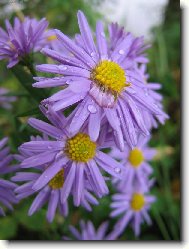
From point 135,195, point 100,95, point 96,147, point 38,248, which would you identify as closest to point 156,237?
point 135,195

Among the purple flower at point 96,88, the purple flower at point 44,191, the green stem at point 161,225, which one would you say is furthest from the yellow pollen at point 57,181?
the green stem at point 161,225

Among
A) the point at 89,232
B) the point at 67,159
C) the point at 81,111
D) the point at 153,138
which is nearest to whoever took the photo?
the point at 81,111

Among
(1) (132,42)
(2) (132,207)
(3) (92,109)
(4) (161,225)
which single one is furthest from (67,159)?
(4) (161,225)

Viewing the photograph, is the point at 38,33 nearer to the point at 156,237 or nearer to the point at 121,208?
the point at 121,208

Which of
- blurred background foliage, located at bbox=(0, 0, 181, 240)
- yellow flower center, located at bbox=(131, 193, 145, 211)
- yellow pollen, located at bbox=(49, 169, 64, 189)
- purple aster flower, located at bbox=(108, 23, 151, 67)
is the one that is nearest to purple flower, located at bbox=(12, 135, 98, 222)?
yellow pollen, located at bbox=(49, 169, 64, 189)

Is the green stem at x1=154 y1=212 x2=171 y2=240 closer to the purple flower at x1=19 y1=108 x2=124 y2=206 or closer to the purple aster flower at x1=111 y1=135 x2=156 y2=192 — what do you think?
the purple aster flower at x1=111 y1=135 x2=156 y2=192

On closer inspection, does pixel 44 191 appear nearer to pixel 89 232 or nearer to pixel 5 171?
pixel 5 171
